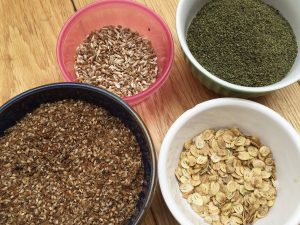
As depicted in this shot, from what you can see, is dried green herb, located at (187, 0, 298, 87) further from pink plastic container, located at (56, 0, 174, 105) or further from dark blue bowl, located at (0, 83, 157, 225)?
dark blue bowl, located at (0, 83, 157, 225)

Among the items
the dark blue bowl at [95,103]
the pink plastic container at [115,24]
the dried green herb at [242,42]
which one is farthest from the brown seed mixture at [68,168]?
the dried green herb at [242,42]

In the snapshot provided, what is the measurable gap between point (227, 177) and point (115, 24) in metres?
0.57

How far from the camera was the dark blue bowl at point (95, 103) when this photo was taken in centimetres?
92

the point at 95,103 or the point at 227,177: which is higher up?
the point at 95,103

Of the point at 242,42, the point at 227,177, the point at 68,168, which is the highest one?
the point at 242,42

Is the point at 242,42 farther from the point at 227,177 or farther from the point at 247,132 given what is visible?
the point at 227,177

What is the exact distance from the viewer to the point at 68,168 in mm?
935

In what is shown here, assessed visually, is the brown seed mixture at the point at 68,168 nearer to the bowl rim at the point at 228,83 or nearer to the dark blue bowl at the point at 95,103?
the dark blue bowl at the point at 95,103

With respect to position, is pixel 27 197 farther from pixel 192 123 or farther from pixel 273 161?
pixel 273 161

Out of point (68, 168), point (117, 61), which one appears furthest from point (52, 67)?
point (68, 168)

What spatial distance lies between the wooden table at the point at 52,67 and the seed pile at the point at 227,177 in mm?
117

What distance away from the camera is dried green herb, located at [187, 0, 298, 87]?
109 cm

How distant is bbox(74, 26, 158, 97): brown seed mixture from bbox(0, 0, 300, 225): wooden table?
6 centimetres

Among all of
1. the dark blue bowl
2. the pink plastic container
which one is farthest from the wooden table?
the dark blue bowl
